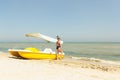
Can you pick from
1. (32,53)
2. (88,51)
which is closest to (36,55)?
(32,53)

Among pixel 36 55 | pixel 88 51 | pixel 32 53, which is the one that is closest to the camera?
pixel 32 53

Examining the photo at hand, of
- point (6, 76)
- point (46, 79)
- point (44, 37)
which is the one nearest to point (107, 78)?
point (46, 79)

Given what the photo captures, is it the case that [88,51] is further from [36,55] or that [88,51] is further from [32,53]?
[32,53]

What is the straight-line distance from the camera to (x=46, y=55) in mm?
19359

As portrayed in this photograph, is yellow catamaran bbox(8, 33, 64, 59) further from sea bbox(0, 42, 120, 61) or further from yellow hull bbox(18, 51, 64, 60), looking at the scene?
sea bbox(0, 42, 120, 61)

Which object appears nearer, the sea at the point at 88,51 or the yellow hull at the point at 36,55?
the yellow hull at the point at 36,55

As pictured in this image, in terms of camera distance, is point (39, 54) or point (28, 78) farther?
point (39, 54)

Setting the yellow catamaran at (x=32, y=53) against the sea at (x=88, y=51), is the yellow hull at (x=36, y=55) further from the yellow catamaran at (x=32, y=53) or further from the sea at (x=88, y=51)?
the sea at (x=88, y=51)

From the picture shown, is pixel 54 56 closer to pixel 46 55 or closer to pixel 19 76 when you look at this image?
pixel 46 55

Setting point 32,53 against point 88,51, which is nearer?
point 32,53

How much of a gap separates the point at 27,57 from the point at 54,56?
240cm

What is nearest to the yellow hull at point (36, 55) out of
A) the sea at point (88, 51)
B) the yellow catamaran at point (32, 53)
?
the yellow catamaran at point (32, 53)

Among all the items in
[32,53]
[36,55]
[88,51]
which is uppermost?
[88,51]

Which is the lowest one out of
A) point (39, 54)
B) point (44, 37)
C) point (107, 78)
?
point (107, 78)
